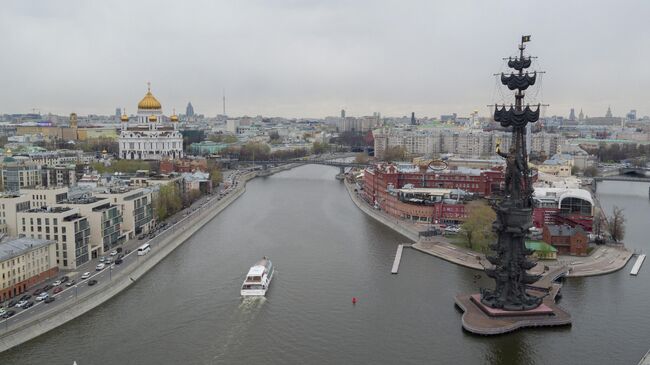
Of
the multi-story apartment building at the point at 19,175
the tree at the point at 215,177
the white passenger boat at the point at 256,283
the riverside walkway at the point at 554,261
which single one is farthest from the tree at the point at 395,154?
the white passenger boat at the point at 256,283

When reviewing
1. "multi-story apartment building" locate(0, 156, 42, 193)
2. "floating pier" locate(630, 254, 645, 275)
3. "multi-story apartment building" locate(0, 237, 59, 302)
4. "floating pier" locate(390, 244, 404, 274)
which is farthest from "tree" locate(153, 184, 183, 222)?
"floating pier" locate(630, 254, 645, 275)

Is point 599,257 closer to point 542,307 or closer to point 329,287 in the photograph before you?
point 542,307

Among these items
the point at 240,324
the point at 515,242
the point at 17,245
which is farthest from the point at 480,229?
the point at 17,245

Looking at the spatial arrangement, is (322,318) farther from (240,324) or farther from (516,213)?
(516,213)

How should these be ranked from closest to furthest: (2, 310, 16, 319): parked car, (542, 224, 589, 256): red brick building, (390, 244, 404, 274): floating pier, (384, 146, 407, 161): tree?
(2, 310, 16, 319): parked car
(390, 244, 404, 274): floating pier
(542, 224, 589, 256): red brick building
(384, 146, 407, 161): tree

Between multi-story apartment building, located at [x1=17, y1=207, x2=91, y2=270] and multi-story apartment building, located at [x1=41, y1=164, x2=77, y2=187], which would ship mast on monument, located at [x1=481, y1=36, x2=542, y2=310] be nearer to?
multi-story apartment building, located at [x1=17, y1=207, x2=91, y2=270]

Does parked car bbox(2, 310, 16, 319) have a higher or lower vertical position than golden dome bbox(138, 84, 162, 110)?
lower

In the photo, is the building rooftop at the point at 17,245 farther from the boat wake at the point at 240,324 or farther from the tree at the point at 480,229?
the tree at the point at 480,229
